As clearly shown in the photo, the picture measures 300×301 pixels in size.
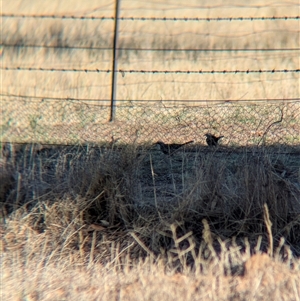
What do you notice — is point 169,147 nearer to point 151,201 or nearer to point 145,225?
point 151,201

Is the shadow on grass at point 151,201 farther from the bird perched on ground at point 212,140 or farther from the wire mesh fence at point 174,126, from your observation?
the wire mesh fence at point 174,126

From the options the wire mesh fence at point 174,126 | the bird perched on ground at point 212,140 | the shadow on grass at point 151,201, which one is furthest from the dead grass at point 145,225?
the wire mesh fence at point 174,126

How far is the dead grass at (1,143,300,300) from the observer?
10.9 ft

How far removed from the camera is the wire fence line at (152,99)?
5277mm

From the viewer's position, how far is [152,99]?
7598mm

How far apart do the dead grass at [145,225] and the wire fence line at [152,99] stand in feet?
1.24

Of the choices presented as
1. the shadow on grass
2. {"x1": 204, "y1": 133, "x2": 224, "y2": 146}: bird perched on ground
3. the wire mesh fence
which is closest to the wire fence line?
the wire mesh fence

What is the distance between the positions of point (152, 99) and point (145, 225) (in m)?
3.73

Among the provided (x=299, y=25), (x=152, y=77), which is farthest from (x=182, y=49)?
(x=299, y=25)

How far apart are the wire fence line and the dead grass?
0.38 meters

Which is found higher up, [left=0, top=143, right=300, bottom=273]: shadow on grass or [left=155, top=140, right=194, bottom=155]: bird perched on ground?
[left=155, top=140, right=194, bottom=155]: bird perched on ground

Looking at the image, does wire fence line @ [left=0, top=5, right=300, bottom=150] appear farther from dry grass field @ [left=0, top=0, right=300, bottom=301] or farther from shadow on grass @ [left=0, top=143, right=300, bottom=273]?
shadow on grass @ [left=0, top=143, right=300, bottom=273]

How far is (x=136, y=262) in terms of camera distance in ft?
12.4

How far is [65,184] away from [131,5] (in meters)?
5.20
